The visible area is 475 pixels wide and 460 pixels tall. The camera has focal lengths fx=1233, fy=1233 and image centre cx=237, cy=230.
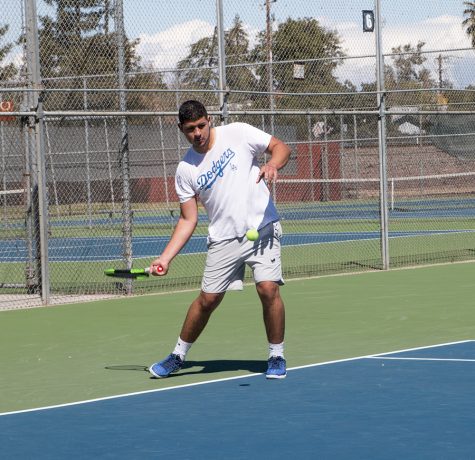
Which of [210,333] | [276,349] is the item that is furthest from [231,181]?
[210,333]

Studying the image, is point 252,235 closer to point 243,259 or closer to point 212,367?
point 243,259

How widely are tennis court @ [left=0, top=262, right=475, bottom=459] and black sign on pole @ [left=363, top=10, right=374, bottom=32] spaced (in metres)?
4.93

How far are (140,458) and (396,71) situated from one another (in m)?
20.0

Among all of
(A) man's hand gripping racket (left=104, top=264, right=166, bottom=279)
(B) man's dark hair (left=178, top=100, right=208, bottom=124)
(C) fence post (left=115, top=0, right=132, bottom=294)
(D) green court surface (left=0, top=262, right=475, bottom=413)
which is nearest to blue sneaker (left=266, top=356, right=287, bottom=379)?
(D) green court surface (left=0, top=262, right=475, bottom=413)

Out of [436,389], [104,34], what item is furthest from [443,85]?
[436,389]

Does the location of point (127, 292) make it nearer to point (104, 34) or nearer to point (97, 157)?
point (104, 34)

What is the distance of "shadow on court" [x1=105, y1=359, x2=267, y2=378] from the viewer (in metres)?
8.66

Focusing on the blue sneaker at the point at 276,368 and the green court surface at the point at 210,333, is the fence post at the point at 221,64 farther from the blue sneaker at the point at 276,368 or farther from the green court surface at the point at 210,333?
the blue sneaker at the point at 276,368

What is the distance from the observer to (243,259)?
8.33 metres

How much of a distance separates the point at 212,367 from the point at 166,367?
54 centimetres

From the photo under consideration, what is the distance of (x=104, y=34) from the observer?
15.2 metres

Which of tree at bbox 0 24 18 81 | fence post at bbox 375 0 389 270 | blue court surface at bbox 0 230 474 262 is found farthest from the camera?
blue court surface at bbox 0 230 474 262

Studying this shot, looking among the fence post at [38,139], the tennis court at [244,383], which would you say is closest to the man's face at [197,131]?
the tennis court at [244,383]

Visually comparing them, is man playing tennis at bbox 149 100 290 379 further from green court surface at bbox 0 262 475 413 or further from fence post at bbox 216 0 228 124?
fence post at bbox 216 0 228 124
